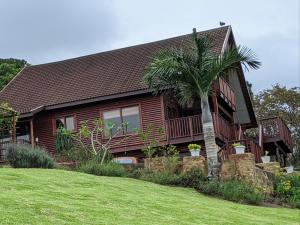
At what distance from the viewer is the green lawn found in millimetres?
11391

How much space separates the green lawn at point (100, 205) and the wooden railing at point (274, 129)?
15.3 meters

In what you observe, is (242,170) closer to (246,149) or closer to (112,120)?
(246,149)

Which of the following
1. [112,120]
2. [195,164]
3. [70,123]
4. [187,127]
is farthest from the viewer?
[70,123]

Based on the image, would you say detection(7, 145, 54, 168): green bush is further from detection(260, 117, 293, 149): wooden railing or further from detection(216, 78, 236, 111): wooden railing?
detection(260, 117, 293, 149): wooden railing

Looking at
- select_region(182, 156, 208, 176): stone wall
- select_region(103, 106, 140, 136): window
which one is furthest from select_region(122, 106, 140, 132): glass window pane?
select_region(182, 156, 208, 176): stone wall

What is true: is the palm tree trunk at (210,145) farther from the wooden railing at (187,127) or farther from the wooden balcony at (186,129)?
the wooden railing at (187,127)

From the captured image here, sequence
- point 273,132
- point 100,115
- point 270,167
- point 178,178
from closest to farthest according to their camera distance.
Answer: point 178,178 → point 270,167 → point 100,115 → point 273,132

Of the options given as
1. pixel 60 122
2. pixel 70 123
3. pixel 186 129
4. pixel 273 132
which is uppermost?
pixel 60 122

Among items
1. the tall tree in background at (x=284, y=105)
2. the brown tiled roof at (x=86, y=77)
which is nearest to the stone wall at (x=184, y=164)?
the brown tiled roof at (x=86, y=77)

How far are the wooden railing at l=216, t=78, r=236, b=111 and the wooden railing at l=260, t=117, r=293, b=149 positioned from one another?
231cm

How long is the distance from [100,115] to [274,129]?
32.9ft

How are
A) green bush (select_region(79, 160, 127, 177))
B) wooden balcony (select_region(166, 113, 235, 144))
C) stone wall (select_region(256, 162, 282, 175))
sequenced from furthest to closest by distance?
1. wooden balcony (select_region(166, 113, 235, 144))
2. stone wall (select_region(256, 162, 282, 175))
3. green bush (select_region(79, 160, 127, 177))

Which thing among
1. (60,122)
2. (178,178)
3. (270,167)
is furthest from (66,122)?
(178,178)

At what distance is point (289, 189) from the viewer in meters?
24.0
